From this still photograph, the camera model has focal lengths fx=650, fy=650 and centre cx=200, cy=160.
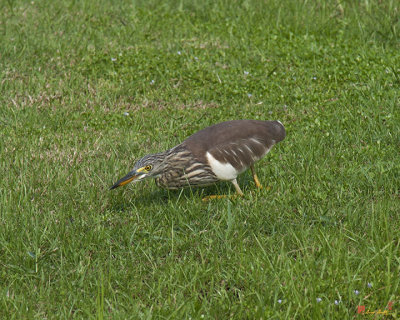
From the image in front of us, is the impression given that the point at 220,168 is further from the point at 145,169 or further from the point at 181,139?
the point at 181,139

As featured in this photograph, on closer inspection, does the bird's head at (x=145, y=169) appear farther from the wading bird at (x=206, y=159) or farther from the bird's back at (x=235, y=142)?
the bird's back at (x=235, y=142)

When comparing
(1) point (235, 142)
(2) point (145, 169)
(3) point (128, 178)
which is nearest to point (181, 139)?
(1) point (235, 142)

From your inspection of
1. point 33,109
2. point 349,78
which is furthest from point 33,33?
point 349,78

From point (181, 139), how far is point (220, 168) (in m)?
1.66

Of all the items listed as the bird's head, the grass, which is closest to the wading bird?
the bird's head

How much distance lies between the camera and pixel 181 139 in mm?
7855

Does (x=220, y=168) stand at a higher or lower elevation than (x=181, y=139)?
higher

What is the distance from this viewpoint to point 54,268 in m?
5.34

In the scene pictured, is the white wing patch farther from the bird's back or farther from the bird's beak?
the bird's beak

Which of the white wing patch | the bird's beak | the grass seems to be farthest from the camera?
the white wing patch

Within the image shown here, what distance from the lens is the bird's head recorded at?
20.1 ft

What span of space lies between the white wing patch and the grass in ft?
0.97

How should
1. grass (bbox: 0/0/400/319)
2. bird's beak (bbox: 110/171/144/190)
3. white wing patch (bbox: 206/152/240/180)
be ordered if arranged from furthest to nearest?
1. white wing patch (bbox: 206/152/240/180)
2. bird's beak (bbox: 110/171/144/190)
3. grass (bbox: 0/0/400/319)

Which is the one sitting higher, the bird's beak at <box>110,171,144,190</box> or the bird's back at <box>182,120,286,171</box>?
the bird's back at <box>182,120,286,171</box>
